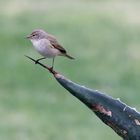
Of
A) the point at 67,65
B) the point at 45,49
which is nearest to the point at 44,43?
the point at 45,49

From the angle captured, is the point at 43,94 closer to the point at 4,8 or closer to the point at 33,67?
the point at 33,67

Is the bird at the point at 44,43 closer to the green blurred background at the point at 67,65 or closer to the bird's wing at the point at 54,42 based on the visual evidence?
the bird's wing at the point at 54,42

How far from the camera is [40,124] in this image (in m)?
11.9

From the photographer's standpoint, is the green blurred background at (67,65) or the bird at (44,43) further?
the green blurred background at (67,65)

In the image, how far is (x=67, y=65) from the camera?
15.5m

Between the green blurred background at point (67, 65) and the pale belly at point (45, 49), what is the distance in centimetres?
688

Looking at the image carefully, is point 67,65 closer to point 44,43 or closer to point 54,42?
point 54,42

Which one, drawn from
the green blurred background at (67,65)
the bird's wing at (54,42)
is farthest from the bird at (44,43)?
the green blurred background at (67,65)

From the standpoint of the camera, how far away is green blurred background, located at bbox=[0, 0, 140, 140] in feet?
38.6

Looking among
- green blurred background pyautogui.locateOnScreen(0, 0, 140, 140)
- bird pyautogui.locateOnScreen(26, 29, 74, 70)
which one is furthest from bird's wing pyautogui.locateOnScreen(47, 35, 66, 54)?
green blurred background pyautogui.locateOnScreen(0, 0, 140, 140)

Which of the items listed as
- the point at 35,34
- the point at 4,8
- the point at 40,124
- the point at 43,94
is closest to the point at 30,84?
the point at 43,94

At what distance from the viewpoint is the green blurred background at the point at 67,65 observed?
1177 centimetres

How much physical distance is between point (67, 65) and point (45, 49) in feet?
38.9

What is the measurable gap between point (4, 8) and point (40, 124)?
355 inches
